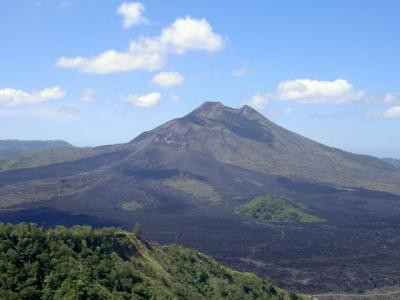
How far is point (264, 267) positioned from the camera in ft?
326

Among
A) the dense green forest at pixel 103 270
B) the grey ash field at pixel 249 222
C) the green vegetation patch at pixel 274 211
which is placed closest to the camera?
the dense green forest at pixel 103 270

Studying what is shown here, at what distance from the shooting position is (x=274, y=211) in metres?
155

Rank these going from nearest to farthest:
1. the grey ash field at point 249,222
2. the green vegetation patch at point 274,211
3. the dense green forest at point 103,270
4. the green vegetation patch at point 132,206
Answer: the dense green forest at point 103,270
the grey ash field at point 249,222
the green vegetation patch at point 274,211
the green vegetation patch at point 132,206

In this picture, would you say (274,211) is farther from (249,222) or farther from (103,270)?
(103,270)

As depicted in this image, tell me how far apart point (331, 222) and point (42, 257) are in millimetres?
113454

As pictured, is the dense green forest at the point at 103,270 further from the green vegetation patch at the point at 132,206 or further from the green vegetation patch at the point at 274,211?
the green vegetation patch at the point at 132,206

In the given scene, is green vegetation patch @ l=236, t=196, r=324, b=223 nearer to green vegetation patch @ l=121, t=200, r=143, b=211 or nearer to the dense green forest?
green vegetation patch @ l=121, t=200, r=143, b=211

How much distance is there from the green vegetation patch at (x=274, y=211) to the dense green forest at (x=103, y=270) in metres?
83.8

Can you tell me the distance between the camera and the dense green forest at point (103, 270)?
139 feet

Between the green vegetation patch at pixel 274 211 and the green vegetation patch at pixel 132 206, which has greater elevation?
the green vegetation patch at pixel 274 211

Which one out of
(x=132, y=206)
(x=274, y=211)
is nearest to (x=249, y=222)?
(x=274, y=211)

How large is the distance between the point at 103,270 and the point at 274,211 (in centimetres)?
11047

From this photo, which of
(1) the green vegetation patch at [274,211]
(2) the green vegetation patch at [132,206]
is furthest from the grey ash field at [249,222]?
(1) the green vegetation patch at [274,211]

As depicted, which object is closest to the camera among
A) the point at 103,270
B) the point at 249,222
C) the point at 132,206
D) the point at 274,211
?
the point at 103,270
